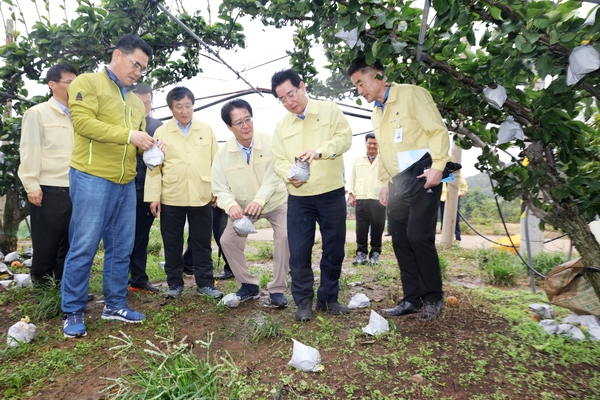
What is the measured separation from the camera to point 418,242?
2.84 m

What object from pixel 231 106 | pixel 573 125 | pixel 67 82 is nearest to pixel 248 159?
pixel 231 106

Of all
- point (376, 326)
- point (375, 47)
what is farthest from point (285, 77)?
point (376, 326)

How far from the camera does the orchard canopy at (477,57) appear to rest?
6.57ft

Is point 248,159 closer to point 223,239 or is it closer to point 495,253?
point 223,239

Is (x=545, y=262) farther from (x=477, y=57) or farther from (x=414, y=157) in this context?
(x=477, y=57)

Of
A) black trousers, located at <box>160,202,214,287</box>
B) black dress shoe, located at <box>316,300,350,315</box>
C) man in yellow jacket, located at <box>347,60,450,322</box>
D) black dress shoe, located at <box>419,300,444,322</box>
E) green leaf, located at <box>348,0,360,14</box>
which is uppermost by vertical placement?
green leaf, located at <box>348,0,360,14</box>

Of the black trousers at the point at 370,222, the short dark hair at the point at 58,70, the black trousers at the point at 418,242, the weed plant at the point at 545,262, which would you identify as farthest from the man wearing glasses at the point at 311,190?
the weed plant at the point at 545,262

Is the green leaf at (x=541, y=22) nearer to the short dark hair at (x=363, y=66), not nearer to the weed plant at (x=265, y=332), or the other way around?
the short dark hair at (x=363, y=66)

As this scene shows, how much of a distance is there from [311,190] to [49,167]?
2.39m

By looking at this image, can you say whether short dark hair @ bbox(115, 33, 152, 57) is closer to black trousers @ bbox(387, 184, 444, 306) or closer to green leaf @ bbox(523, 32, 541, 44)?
black trousers @ bbox(387, 184, 444, 306)

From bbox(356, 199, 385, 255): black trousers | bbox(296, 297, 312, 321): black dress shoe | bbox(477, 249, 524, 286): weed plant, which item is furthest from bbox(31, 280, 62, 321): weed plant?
bbox(477, 249, 524, 286): weed plant

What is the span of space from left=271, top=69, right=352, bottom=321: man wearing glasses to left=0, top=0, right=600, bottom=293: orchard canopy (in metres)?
0.56

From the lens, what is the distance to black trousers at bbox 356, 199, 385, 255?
5.80 m

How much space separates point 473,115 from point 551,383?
1892mm
